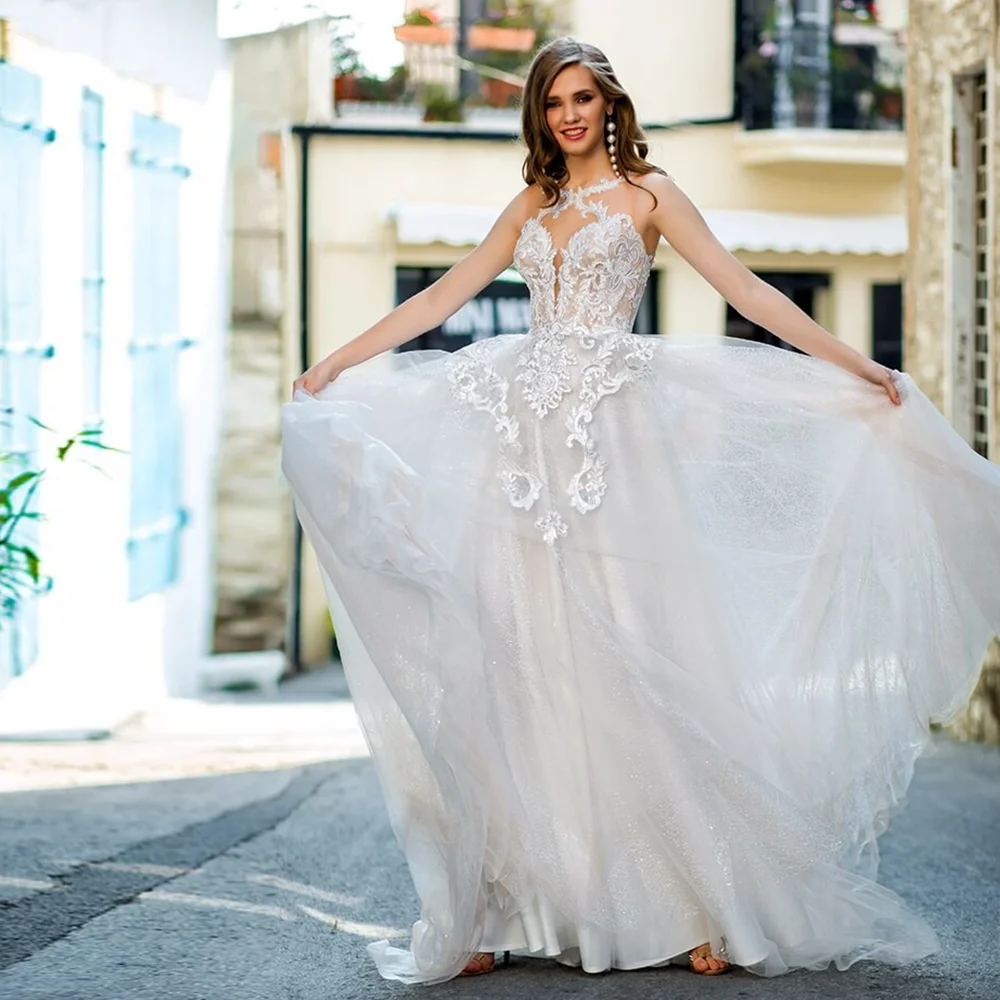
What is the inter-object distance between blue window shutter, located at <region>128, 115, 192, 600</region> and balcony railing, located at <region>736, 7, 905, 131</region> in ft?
19.3

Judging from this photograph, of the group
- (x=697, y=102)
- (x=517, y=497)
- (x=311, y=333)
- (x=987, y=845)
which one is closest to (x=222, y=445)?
(x=311, y=333)

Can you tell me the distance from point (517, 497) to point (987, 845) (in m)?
2.23

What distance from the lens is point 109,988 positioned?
3.96 m

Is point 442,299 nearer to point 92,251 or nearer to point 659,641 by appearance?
point 659,641

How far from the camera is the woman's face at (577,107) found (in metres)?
4.23

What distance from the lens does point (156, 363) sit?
35.3 feet

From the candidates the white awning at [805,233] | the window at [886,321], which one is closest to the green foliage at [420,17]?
the white awning at [805,233]

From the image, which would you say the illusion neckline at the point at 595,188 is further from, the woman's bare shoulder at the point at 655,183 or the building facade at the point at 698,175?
the building facade at the point at 698,175

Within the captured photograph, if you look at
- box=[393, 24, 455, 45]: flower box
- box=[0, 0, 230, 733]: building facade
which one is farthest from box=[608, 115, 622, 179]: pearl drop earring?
box=[393, 24, 455, 45]: flower box

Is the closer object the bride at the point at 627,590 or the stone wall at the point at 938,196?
the bride at the point at 627,590

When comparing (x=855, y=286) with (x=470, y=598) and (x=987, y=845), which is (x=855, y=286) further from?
(x=470, y=598)

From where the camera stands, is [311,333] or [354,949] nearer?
[354,949]

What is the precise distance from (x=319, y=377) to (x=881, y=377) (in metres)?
1.30

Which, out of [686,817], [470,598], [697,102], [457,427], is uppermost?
[697,102]
